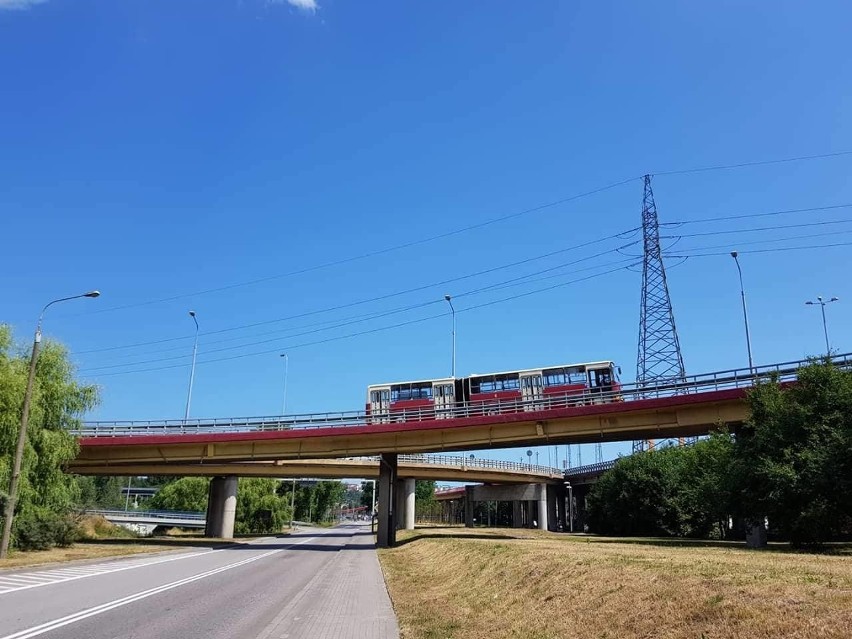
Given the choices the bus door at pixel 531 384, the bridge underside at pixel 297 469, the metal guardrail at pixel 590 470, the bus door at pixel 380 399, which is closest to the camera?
the bus door at pixel 531 384

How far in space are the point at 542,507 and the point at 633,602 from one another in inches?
3120

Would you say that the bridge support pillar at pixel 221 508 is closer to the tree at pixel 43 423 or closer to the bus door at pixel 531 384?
the tree at pixel 43 423

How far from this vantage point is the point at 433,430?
40.5 meters

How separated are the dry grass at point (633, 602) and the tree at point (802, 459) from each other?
11.3 meters

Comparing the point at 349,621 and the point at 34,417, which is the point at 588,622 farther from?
the point at 34,417

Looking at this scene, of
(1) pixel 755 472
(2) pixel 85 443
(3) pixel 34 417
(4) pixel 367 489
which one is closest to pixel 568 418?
(1) pixel 755 472

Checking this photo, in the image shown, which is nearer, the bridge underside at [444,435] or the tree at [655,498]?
the bridge underside at [444,435]

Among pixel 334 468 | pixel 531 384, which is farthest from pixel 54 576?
pixel 334 468

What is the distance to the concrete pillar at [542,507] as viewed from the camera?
83144mm

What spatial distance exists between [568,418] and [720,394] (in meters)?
8.11

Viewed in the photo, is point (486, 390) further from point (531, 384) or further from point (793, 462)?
point (793, 462)

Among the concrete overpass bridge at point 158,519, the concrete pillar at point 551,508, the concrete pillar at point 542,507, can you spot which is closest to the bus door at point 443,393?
the concrete pillar at point 542,507

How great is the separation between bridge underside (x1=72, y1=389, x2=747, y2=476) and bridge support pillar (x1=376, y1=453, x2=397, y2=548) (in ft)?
10.1

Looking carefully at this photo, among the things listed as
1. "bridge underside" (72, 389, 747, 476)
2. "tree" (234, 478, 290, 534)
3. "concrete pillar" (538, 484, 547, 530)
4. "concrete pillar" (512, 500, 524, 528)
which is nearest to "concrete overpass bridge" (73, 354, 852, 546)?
"bridge underside" (72, 389, 747, 476)
